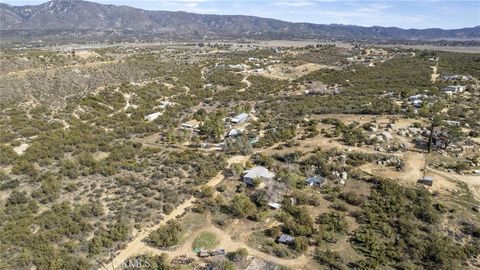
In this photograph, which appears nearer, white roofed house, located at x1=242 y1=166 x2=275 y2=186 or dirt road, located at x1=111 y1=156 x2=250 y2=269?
dirt road, located at x1=111 y1=156 x2=250 y2=269

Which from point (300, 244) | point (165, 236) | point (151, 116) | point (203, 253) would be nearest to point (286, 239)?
point (300, 244)

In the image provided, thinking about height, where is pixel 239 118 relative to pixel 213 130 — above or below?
above

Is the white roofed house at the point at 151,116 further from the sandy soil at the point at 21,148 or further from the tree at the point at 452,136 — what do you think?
the tree at the point at 452,136

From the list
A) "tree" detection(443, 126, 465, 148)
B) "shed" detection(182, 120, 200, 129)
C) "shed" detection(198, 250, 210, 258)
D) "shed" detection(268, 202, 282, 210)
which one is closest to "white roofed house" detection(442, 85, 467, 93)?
"tree" detection(443, 126, 465, 148)

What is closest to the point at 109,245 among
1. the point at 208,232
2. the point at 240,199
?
the point at 208,232

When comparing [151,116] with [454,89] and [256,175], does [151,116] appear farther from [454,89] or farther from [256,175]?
[454,89]

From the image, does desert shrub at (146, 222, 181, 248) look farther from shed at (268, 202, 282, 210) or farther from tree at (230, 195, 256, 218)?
shed at (268, 202, 282, 210)

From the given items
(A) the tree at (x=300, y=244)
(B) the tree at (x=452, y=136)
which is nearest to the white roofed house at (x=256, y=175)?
(A) the tree at (x=300, y=244)

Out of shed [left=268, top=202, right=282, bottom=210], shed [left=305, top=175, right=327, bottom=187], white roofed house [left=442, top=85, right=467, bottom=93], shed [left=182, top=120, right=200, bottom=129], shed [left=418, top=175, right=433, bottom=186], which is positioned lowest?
shed [left=268, top=202, right=282, bottom=210]
